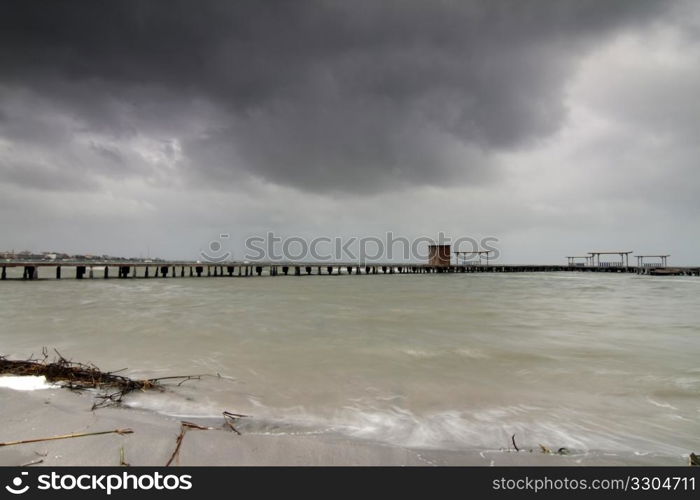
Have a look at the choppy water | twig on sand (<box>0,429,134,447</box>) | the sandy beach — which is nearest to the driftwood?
the choppy water

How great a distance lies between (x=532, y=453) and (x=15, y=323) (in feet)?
40.7

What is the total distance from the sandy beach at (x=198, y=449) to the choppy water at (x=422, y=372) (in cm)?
22

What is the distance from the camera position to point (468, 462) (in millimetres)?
2504

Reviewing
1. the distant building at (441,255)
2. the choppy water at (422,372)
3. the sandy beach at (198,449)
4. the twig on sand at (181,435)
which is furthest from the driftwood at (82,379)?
the distant building at (441,255)

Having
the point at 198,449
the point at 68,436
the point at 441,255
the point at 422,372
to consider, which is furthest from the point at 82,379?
the point at 441,255

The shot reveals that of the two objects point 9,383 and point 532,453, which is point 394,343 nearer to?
point 532,453

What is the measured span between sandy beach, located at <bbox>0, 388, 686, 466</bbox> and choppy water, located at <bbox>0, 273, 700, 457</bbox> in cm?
22

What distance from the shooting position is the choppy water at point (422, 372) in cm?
316

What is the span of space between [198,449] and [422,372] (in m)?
3.46

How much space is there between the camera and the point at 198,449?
249 centimetres

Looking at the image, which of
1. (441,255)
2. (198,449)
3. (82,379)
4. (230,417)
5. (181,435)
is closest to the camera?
(198,449)

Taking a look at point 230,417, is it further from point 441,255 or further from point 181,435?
point 441,255
